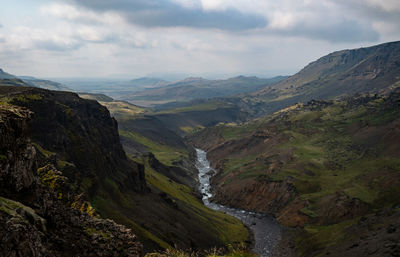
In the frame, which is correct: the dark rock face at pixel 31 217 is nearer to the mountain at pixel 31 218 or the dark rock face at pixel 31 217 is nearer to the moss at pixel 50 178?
the mountain at pixel 31 218

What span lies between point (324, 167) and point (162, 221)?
83.5 meters

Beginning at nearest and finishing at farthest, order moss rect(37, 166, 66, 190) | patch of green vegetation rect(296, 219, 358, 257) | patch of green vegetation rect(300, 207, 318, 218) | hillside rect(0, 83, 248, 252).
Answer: moss rect(37, 166, 66, 190), hillside rect(0, 83, 248, 252), patch of green vegetation rect(296, 219, 358, 257), patch of green vegetation rect(300, 207, 318, 218)

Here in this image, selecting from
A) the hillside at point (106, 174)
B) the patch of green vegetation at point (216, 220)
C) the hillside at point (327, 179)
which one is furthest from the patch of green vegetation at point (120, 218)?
the hillside at point (327, 179)

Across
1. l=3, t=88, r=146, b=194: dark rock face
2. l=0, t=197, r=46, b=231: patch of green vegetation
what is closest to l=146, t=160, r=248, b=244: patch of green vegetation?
l=3, t=88, r=146, b=194: dark rock face

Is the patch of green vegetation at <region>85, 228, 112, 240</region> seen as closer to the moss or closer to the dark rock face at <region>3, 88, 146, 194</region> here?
the moss

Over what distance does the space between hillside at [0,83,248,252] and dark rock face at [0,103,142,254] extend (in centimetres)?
2320

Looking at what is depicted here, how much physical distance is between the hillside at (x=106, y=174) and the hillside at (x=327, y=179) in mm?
21964

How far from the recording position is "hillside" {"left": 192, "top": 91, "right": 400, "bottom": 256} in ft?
240

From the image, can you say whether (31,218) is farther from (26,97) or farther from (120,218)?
(26,97)

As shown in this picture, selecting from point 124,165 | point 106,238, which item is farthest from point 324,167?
point 106,238

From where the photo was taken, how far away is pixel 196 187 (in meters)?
138

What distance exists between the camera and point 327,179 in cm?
11631

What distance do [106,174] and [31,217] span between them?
54263 mm

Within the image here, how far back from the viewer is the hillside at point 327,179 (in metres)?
73.0
